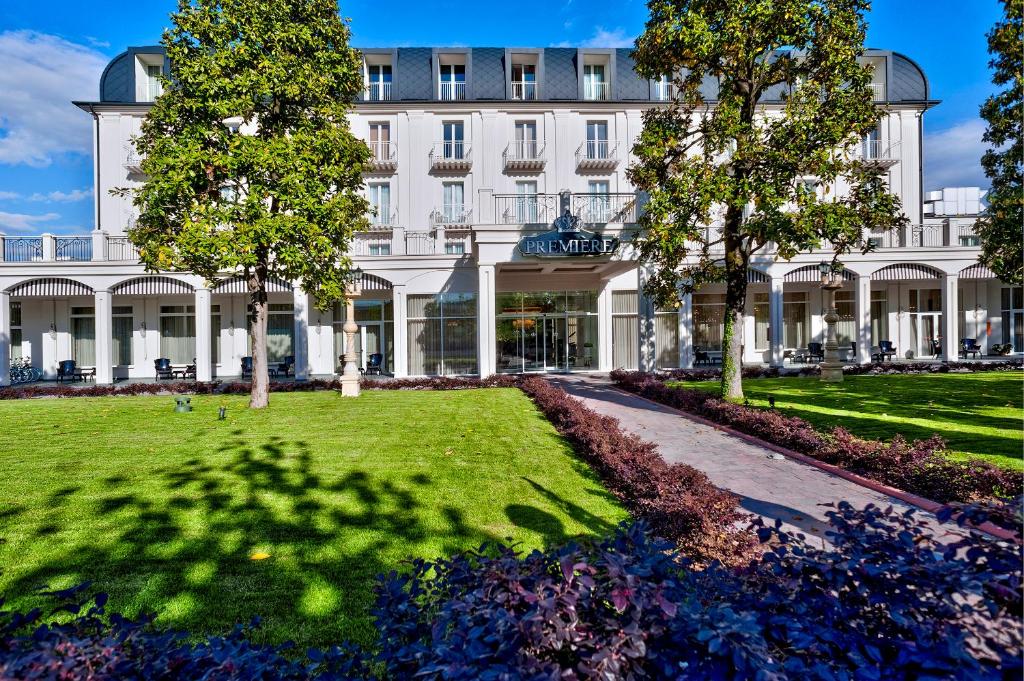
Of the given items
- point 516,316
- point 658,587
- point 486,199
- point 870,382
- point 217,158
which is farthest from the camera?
point 516,316

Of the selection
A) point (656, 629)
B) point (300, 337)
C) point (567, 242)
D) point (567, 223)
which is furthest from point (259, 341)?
point (656, 629)

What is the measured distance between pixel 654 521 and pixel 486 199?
55.7 ft

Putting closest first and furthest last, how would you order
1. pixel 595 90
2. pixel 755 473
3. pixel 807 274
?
pixel 755 473
pixel 807 274
pixel 595 90

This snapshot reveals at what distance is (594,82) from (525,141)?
207 inches

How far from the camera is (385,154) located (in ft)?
86.2

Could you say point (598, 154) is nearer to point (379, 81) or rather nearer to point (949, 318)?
point (379, 81)

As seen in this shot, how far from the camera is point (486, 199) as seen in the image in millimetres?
20438

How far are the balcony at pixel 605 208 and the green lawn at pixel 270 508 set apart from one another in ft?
32.0

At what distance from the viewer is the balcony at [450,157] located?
25.7 metres

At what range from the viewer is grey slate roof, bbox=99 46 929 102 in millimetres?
26734

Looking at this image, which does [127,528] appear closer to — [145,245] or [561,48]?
[145,245]

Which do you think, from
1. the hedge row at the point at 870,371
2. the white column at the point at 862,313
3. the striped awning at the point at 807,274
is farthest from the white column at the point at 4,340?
the white column at the point at 862,313

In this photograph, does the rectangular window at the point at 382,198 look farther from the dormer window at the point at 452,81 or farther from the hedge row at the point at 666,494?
the hedge row at the point at 666,494

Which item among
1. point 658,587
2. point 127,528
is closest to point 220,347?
point 127,528
